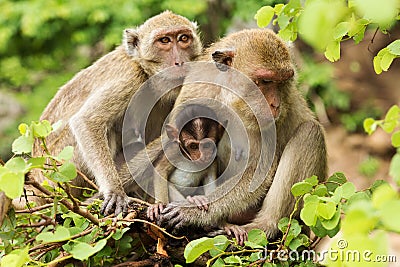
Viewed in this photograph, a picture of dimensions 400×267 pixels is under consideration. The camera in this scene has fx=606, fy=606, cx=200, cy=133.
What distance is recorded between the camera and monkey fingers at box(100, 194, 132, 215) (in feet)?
12.9

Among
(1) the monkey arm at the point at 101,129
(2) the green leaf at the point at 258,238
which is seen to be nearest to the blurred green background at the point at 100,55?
(1) the monkey arm at the point at 101,129

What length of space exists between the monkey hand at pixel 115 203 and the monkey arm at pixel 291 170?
87cm

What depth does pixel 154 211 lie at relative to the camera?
154 inches

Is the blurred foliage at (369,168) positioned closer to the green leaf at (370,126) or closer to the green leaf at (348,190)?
the green leaf at (348,190)

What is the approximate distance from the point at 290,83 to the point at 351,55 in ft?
22.2

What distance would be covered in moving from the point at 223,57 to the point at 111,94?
99 centimetres

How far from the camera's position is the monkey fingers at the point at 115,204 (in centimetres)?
394

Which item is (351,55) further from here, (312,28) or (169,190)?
(312,28)

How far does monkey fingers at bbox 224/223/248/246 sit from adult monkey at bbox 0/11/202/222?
80cm

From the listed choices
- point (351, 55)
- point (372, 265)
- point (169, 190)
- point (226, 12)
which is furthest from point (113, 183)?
point (351, 55)

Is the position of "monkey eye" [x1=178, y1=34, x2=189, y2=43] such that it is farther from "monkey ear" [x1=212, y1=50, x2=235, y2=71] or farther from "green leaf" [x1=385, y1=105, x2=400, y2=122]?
"green leaf" [x1=385, y1=105, x2=400, y2=122]

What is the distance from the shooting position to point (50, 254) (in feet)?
11.3

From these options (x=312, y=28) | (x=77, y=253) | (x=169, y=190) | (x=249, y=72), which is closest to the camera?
(x=312, y=28)

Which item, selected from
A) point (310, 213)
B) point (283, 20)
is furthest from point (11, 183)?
point (283, 20)
